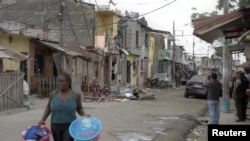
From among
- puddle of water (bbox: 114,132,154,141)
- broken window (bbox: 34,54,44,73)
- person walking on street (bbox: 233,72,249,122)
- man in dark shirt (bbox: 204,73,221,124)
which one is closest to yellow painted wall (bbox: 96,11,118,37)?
broken window (bbox: 34,54,44,73)

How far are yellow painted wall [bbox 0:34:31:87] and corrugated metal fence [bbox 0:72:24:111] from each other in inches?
212

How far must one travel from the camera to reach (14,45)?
65.5ft

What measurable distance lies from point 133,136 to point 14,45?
42.3 ft

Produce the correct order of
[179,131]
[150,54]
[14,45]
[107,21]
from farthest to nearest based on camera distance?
[150,54], [107,21], [14,45], [179,131]

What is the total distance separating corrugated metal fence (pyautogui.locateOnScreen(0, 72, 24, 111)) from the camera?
13.2 metres

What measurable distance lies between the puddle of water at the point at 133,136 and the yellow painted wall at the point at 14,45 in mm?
11717

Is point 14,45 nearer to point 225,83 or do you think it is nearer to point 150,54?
point 225,83

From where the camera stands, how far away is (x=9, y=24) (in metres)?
19.5

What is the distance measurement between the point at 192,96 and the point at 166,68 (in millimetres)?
32879

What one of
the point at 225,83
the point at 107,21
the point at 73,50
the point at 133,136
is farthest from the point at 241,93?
the point at 107,21

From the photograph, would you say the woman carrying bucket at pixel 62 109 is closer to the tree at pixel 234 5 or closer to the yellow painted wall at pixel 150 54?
Answer: the tree at pixel 234 5

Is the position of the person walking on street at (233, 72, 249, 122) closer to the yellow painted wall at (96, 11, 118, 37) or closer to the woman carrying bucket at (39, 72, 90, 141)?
the woman carrying bucket at (39, 72, 90, 141)

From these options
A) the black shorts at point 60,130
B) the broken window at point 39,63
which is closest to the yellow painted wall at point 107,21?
the broken window at point 39,63

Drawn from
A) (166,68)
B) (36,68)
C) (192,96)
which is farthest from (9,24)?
(166,68)
